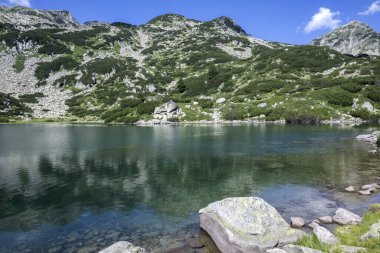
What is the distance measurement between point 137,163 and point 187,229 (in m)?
24.9

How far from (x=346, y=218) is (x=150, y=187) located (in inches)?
701

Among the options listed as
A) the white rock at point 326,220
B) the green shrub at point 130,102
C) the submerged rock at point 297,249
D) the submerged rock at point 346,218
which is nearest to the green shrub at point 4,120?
the green shrub at point 130,102

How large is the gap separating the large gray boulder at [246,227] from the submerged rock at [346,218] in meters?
5.22

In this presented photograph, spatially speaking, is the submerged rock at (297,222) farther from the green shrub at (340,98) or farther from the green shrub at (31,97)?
the green shrub at (31,97)

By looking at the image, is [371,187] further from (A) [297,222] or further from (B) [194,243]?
(B) [194,243]

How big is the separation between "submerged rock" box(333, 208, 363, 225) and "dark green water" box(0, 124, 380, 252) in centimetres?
180

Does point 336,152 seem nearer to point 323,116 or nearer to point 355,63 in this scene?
point 323,116

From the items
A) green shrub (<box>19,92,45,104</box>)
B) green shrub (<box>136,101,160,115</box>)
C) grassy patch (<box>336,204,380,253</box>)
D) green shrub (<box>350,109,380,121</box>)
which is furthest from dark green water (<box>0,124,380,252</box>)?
green shrub (<box>19,92,45,104</box>)

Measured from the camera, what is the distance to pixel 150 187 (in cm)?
3209

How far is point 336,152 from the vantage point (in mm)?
50500

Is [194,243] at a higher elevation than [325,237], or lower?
lower

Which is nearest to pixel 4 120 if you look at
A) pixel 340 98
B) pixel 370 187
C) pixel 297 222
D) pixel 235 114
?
pixel 235 114

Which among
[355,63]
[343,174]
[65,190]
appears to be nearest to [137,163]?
[65,190]

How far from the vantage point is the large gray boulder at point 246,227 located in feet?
53.4
